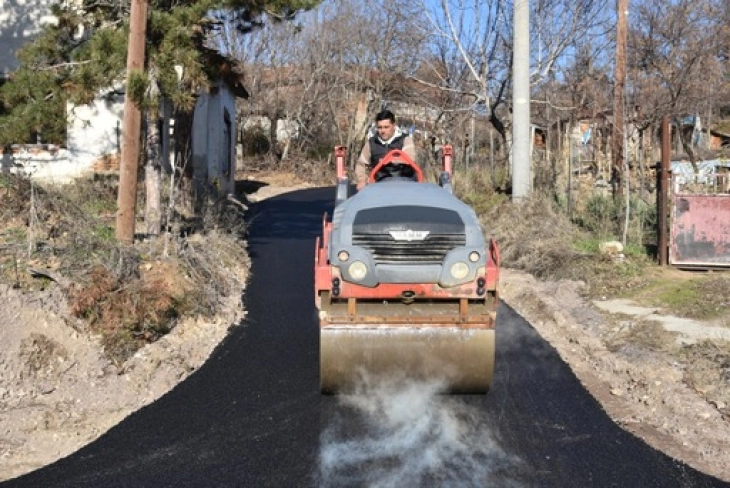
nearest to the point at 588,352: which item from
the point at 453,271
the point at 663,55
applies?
the point at 453,271

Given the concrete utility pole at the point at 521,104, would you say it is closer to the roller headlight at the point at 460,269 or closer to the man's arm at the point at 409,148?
the man's arm at the point at 409,148

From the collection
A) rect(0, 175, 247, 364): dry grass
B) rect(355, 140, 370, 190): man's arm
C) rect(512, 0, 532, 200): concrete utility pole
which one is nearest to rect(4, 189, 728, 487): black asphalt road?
rect(0, 175, 247, 364): dry grass

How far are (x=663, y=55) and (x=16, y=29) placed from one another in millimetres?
19736

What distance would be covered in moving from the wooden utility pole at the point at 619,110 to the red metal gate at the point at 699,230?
12.3 feet

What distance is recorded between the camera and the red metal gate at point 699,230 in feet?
40.4

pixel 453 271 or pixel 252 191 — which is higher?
pixel 252 191

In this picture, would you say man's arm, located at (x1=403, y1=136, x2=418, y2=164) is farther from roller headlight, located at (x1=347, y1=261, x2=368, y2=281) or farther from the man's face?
roller headlight, located at (x1=347, y1=261, x2=368, y2=281)

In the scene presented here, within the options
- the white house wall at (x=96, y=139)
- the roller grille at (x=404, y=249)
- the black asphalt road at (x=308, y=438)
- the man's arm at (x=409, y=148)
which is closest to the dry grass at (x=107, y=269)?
the black asphalt road at (x=308, y=438)

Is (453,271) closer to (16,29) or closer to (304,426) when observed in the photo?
(304,426)

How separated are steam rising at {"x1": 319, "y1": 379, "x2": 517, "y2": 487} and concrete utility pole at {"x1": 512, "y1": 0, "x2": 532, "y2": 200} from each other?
10.9 meters

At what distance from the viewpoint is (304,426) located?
6402 millimetres

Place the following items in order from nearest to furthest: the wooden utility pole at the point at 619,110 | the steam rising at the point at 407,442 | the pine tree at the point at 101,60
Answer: the steam rising at the point at 407,442
the pine tree at the point at 101,60
the wooden utility pole at the point at 619,110

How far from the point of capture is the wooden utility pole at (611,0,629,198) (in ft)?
56.0

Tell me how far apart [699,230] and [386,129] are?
6300mm
